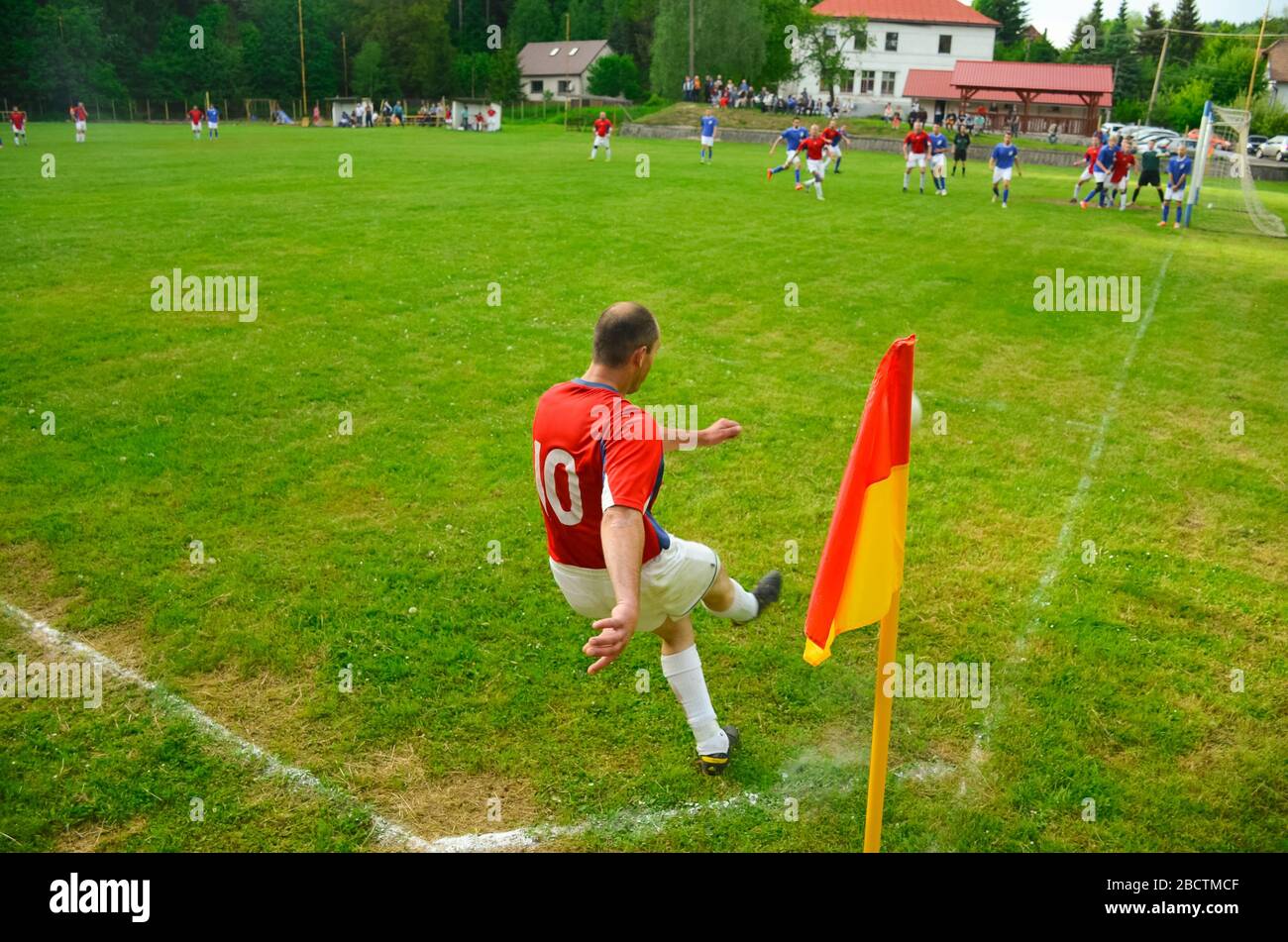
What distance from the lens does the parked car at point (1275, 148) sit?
54666 mm

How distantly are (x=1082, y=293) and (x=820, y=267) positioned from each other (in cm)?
489

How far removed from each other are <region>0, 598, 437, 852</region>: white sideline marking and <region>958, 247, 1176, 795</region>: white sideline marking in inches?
121

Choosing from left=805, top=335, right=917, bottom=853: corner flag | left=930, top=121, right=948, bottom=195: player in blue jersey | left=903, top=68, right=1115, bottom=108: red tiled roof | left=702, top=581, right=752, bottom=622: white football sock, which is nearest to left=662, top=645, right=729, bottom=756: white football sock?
left=702, top=581, right=752, bottom=622: white football sock

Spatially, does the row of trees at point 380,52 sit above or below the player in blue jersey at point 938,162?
above

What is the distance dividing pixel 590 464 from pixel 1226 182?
46.1 m

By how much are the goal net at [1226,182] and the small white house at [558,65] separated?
7129 centimetres

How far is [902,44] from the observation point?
90.1 m

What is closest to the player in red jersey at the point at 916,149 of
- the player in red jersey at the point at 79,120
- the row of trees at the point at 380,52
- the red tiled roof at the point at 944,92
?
the player in red jersey at the point at 79,120

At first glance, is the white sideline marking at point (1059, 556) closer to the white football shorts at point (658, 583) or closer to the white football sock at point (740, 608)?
the white football sock at point (740, 608)

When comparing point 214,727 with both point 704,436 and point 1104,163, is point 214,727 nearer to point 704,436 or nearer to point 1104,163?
point 704,436

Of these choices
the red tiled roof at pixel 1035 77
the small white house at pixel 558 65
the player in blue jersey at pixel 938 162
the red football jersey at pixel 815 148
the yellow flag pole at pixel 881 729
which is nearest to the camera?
the yellow flag pole at pixel 881 729

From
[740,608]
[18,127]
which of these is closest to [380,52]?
[18,127]

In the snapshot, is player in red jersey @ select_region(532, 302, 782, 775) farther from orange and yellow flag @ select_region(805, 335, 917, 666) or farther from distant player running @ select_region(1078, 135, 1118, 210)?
distant player running @ select_region(1078, 135, 1118, 210)

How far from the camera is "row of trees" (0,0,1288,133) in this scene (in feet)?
243
